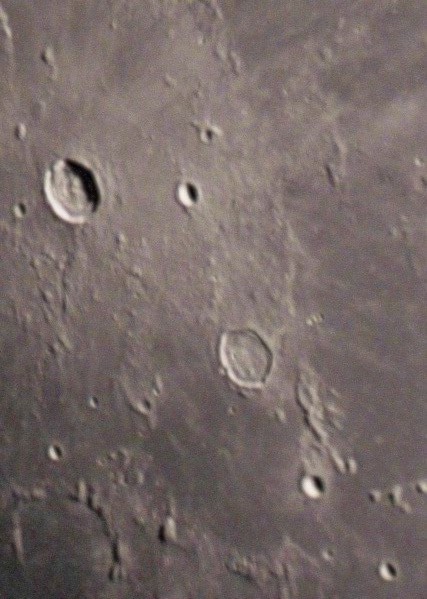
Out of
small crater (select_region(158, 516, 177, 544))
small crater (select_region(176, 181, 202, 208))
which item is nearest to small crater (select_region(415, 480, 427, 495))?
small crater (select_region(158, 516, 177, 544))

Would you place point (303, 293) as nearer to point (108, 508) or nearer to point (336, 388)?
point (336, 388)

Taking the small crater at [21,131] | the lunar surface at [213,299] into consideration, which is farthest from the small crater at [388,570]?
the small crater at [21,131]

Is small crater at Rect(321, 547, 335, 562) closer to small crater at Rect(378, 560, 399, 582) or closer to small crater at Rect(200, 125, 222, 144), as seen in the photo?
small crater at Rect(378, 560, 399, 582)

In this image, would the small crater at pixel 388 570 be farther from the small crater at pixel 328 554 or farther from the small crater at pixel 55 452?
the small crater at pixel 55 452

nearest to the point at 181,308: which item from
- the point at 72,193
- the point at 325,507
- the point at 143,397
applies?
the point at 143,397

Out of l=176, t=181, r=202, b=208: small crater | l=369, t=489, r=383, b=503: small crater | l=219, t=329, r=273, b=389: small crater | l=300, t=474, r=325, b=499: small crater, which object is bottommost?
l=369, t=489, r=383, b=503: small crater

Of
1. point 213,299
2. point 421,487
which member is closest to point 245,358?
point 213,299

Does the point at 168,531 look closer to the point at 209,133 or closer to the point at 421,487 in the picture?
the point at 421,487
